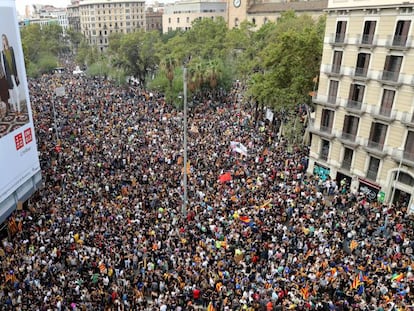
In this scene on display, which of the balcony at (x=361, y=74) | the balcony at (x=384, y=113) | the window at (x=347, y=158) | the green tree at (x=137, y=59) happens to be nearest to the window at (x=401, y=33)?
the balcony at (x=361, y=74)

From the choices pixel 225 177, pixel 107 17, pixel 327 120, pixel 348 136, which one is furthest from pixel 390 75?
pixel 107 17

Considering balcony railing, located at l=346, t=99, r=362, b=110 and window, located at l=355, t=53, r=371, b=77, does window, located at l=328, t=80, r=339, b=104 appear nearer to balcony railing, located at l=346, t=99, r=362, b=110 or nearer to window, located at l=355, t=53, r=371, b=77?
balcony railing, located at l=346, t=99, r=362, b=110

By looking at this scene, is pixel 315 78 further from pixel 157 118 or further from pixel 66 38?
pixel 66 38

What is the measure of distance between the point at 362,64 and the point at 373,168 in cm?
706

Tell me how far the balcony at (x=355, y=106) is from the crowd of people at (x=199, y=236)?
5.68 m

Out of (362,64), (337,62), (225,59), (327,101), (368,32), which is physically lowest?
(225,59)

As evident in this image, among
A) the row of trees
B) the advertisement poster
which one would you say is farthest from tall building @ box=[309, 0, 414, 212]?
the advertisement poster

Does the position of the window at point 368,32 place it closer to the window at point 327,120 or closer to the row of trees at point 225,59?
the window at point 327,120

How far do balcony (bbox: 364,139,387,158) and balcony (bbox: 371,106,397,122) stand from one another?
180 centimetres

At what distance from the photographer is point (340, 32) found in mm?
25906

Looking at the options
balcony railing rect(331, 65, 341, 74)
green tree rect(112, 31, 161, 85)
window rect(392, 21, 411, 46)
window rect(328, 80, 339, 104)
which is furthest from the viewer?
green tree rect(112, 31, 161, 85)

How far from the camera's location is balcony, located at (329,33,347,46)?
25.5 metres

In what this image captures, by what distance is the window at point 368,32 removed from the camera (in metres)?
23.6

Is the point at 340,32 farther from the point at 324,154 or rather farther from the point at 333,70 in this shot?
the point at 324,154
